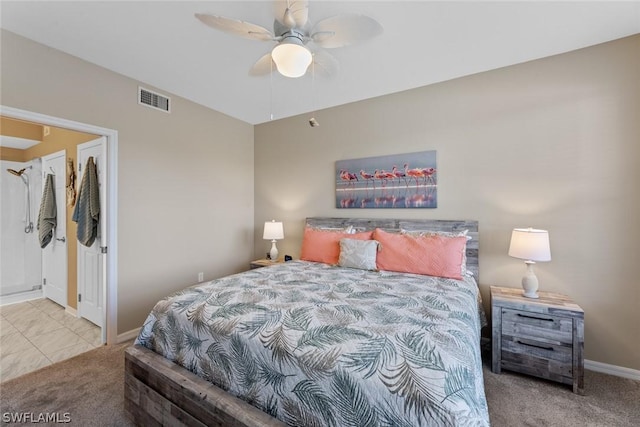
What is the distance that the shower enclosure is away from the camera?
411 centimetres

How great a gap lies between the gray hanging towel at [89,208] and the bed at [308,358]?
1767 mm

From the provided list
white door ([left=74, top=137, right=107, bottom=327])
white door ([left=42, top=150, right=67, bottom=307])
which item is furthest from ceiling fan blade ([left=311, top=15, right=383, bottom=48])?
white door ([left=42, top=150, right=67, bottom=307])

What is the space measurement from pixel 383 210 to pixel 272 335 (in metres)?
2.25

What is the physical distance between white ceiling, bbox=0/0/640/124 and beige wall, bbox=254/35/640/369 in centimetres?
21

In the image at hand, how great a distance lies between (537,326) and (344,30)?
8.41 ft

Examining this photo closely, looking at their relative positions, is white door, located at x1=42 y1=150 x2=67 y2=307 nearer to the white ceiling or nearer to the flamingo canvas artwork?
the white ceiling

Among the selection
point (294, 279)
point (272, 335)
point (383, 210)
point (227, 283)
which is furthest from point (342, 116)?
point (272, 335)

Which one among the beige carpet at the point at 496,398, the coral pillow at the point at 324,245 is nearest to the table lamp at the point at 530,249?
the beige carpet at the point at 496,398

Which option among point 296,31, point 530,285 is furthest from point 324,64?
point 530,285

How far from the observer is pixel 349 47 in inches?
89.9

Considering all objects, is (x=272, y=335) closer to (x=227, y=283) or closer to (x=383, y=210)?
(x=227, y=283)

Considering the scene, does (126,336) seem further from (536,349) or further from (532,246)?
(532,246)

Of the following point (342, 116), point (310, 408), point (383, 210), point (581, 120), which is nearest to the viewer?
point (310, 408)

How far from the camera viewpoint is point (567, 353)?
200cm
